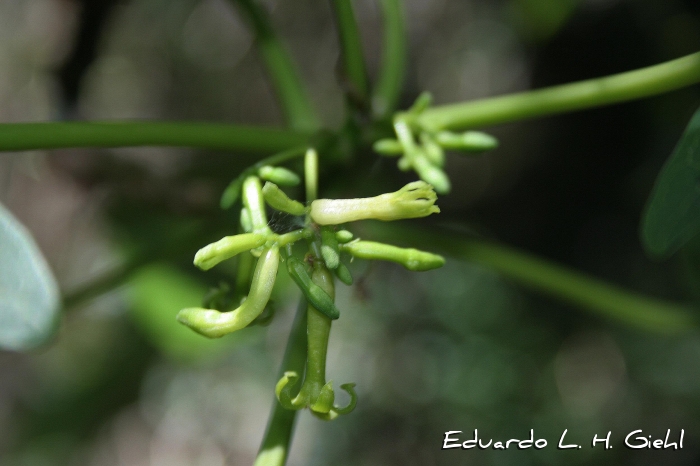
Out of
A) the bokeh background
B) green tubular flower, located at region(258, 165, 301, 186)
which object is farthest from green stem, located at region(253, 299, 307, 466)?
the bokeh background

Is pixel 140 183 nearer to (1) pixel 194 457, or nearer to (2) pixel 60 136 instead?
(2) pixel 60 136

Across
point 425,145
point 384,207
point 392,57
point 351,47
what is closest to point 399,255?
point 384,207

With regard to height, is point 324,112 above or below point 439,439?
above

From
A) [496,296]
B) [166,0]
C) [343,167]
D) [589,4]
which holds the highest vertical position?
[166,0]

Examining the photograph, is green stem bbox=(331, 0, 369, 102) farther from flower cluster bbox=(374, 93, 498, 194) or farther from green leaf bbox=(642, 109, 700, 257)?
green leaf bbox=(642, 109, 700, 257)

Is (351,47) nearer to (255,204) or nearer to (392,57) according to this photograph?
(392,57)

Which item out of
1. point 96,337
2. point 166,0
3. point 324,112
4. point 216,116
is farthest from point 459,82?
point 96,337

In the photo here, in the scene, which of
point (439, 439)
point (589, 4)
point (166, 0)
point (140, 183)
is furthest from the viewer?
point (166, 0)
